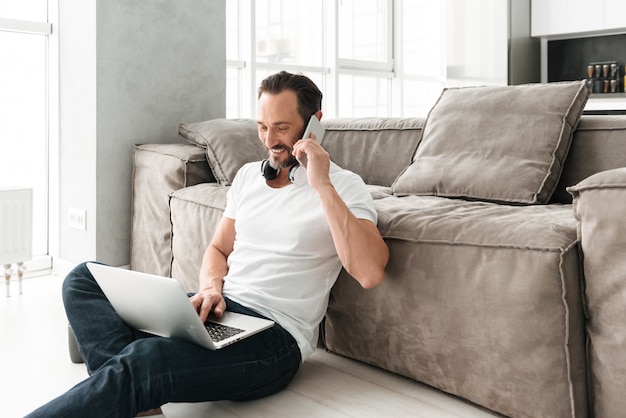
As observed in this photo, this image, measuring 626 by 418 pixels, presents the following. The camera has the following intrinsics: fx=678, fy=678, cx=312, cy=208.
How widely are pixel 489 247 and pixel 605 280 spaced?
27cm

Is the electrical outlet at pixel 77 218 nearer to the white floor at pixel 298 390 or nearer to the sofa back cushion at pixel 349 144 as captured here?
the sofa back cushion at pixel 349 144

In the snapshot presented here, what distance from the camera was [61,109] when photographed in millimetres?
3229

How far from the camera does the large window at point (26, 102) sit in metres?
3.15

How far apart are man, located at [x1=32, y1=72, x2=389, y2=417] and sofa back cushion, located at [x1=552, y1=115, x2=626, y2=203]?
84cm

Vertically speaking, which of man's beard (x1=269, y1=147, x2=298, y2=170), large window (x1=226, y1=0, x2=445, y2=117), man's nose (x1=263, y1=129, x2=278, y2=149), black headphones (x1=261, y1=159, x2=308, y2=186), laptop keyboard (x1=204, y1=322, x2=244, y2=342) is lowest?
laptop keyboard (x1=204, y1=322, x2=244, y2=342)

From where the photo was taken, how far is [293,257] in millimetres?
1767

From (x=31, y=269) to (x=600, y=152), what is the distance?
2.55 metres

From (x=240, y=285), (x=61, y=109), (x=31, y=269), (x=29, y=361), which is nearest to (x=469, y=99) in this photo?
(x=240, y=285)

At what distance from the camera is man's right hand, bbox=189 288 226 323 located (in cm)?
170

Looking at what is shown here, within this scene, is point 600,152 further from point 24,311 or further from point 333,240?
point 24,311

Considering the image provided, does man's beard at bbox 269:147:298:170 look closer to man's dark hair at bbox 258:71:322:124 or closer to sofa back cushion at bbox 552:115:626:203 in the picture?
man's dark hair at bbox 258:71:322:124

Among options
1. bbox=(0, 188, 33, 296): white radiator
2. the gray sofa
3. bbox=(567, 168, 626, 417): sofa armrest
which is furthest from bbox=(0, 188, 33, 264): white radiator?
bbox=(567, 168, 626, 417): sofa armrest

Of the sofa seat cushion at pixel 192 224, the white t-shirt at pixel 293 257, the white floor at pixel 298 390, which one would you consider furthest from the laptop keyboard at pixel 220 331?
the sofa seat cushion at pixel 192 224

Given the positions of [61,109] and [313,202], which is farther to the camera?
[61,109]
